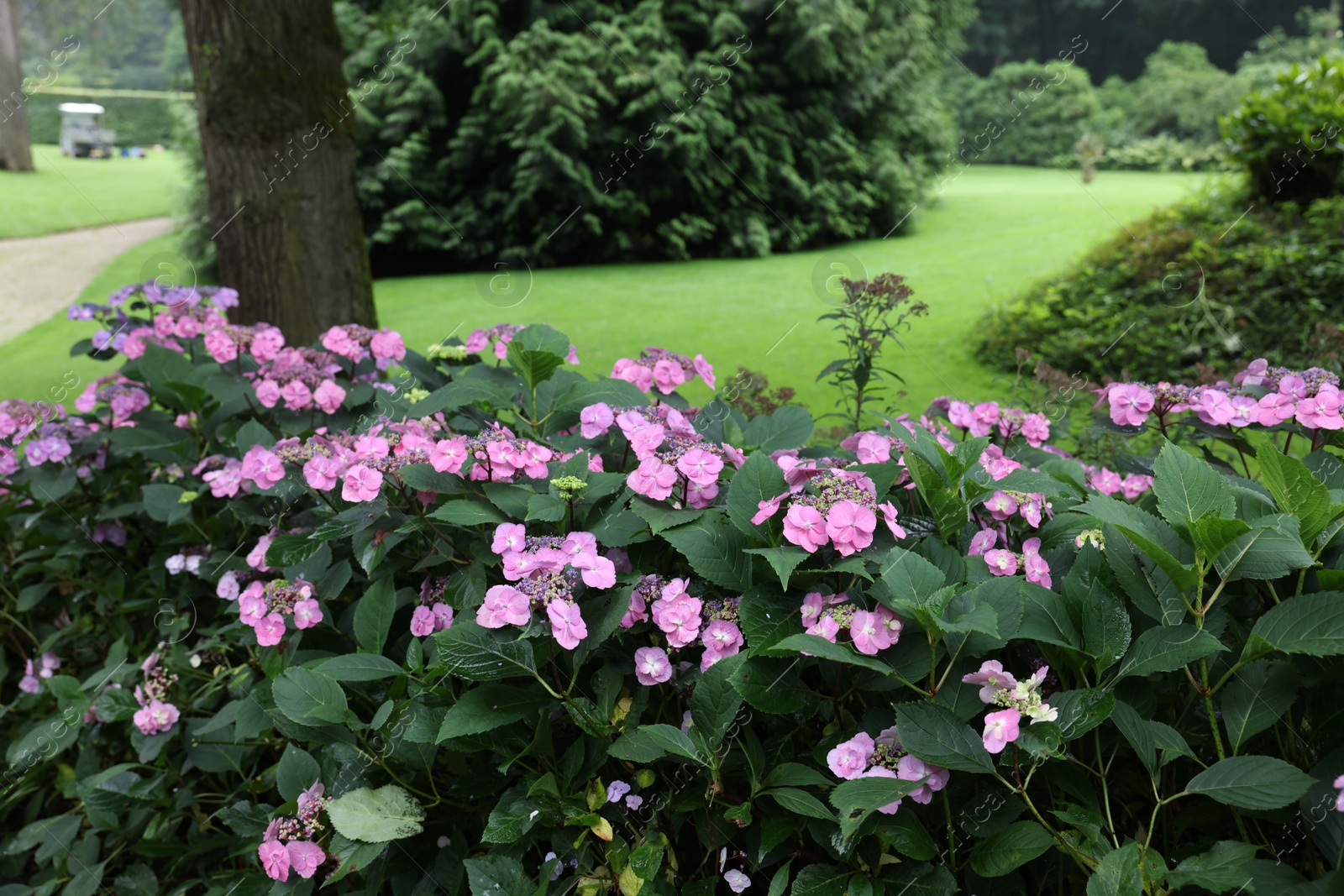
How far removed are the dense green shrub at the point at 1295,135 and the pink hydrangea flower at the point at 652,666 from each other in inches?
246

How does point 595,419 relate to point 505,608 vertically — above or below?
above

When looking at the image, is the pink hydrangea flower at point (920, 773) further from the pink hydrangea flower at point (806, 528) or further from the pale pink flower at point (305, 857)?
the pale pink flower at point (305, 857)

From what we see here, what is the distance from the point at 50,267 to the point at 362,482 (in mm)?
12300

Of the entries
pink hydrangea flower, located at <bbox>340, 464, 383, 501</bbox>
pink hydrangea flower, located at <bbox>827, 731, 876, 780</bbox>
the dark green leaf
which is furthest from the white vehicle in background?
the dark green leaf

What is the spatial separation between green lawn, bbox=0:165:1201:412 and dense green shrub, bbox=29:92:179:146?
641 inches

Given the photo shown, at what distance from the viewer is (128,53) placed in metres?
33.9

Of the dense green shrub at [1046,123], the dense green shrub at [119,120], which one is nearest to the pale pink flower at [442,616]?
the dense green shrub at [1046,123]

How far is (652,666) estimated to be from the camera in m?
1.10

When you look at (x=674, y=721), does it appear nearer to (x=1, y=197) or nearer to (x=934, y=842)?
(x=934, y=842)

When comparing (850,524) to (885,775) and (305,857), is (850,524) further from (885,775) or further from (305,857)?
(305,857)

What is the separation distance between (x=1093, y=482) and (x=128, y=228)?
52.7 ft

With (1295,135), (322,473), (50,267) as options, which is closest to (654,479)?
(322,473)

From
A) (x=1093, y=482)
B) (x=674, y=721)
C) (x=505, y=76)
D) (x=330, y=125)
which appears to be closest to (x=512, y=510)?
(x=674, y=721)

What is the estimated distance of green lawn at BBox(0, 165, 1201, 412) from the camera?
5930 mm
